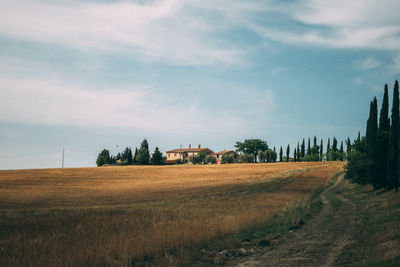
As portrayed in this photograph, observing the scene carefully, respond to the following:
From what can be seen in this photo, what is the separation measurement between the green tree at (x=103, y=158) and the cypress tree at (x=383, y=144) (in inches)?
5471

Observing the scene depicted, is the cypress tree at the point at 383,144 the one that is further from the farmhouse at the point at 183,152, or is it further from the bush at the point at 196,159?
the farmhouse at the point at 183,152

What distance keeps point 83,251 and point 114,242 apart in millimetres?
1593

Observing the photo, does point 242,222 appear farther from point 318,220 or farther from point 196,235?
point 318,220

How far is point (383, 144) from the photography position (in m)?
38.1

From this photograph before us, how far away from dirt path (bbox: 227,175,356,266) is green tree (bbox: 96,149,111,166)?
5941 inches

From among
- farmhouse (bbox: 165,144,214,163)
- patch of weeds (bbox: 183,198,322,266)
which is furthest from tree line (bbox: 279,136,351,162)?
patch of weeds (bbox: 183,198,322,266)

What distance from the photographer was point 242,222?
18.0 meters

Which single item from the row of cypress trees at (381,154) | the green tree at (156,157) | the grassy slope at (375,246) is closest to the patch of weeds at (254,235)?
the grassy slope at (375,246)

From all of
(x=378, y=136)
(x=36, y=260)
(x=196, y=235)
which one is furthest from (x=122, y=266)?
(x=378, y=136)

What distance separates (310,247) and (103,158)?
15698 cm

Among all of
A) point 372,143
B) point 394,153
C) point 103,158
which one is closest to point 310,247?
point 394,153

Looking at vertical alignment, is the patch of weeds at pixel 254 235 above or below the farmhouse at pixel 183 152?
below

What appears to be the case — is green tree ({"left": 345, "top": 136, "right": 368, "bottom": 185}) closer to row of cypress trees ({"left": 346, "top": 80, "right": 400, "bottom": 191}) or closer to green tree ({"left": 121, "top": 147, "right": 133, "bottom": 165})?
row of cypress trees ({"left": 346, "top": 80, "right": 400, "bottom": 191})

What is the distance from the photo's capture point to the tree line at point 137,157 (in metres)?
140
